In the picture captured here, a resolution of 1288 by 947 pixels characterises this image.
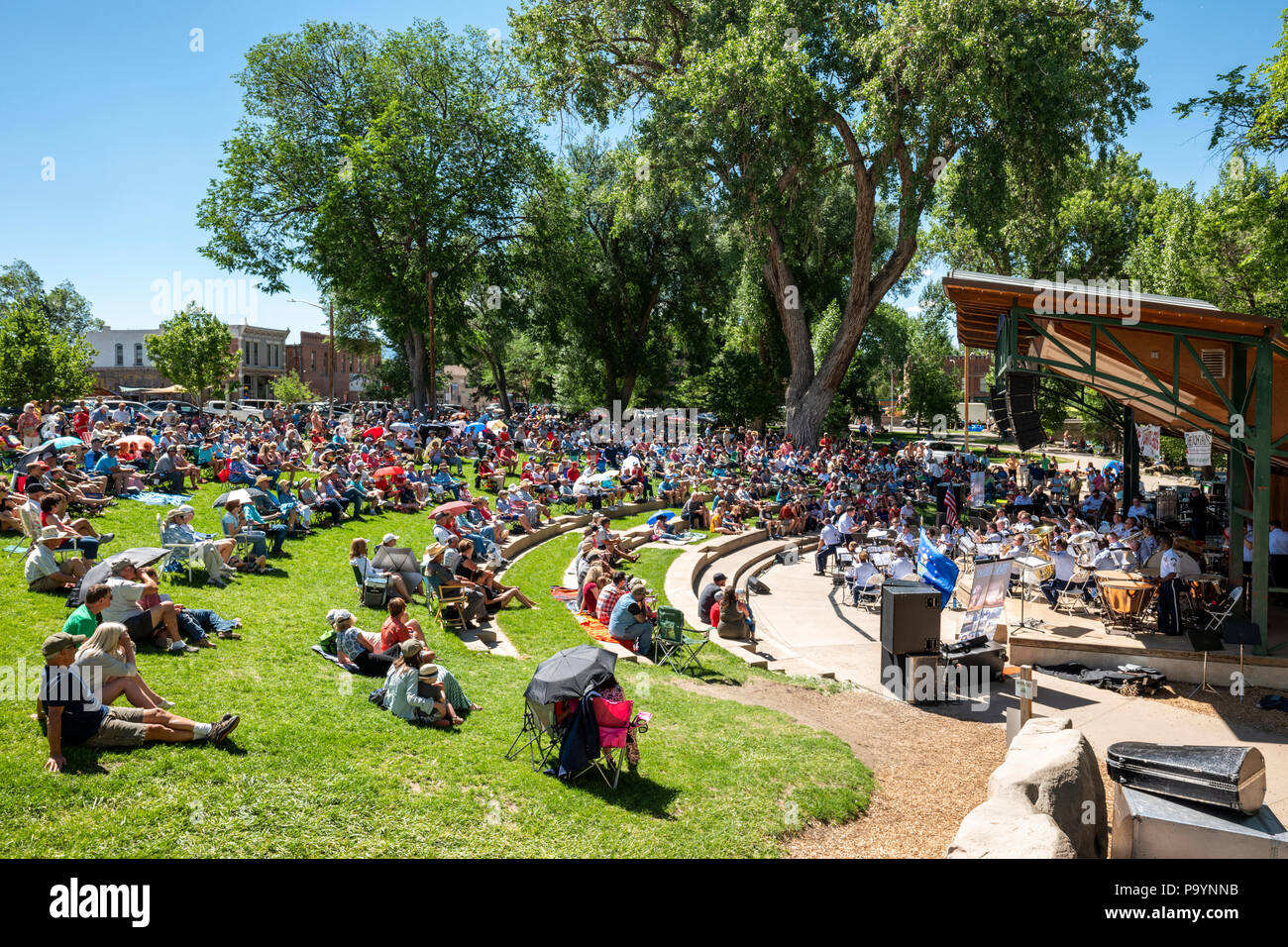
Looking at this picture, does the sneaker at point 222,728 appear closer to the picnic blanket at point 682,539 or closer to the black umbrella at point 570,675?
the black umbrella at point 570,675

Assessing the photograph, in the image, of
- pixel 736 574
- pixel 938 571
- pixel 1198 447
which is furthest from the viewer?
pixel 736 574

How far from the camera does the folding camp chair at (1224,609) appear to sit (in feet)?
40.8

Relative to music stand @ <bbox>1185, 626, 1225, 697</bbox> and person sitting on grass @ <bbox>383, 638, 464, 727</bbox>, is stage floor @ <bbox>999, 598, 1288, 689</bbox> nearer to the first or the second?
music stand @ <bbox>1185, 626, 1225, 697</bbox>

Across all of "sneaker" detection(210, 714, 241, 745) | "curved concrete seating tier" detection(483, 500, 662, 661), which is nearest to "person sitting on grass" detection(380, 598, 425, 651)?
"curved concrete seating tier" detection(483, 500, 662, 661)

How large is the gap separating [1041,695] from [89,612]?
11508 mm

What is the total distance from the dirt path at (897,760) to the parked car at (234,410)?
27.0 meters

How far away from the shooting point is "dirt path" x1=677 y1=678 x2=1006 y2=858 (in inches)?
274

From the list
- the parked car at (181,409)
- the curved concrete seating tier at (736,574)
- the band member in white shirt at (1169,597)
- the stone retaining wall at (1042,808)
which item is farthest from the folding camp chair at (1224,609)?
the parked car at (181,409)

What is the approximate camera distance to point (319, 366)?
86.4 m

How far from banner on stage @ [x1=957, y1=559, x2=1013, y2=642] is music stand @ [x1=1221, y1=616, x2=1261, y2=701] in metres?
2.93

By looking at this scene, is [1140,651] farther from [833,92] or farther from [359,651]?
[833,92]

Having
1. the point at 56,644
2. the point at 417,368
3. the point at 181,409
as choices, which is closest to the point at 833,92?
the point at 417,368
